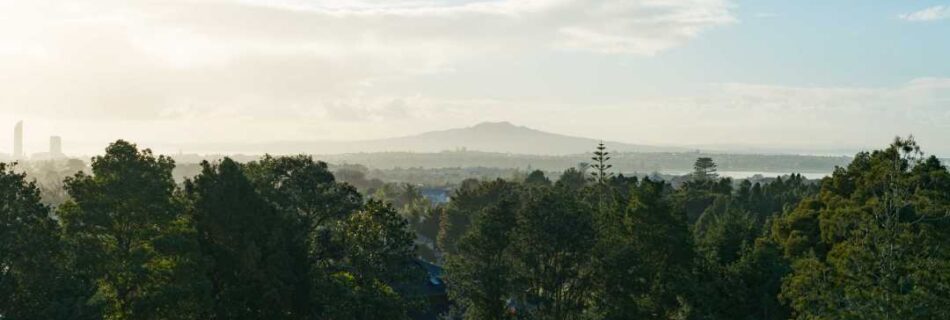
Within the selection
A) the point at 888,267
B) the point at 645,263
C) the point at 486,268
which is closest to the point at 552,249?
the point at 486,268

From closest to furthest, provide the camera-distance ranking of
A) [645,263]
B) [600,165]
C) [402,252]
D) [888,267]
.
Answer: [888,267]
[402,252]
[645,263]
[600,165]

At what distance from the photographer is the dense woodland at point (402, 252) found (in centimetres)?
1752

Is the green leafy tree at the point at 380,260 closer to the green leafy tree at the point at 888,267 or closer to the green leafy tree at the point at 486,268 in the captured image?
the green leafy tree at the point at 486,268

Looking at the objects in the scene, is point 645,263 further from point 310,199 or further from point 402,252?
point 310,199

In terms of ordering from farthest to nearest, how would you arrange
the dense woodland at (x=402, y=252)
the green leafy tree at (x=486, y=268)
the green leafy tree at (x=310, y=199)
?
the green leafy tree at (x=486, y=268) < the green leafy tree at (x=310, y=199) < the dense woodland at (x=402, y=252)

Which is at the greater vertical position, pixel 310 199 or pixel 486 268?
pixel 310 199

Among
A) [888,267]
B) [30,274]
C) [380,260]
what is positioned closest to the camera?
[30,274]

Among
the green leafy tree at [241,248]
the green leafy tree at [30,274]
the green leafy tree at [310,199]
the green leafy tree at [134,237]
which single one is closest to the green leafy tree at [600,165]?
the green leafy tree at [310,199]

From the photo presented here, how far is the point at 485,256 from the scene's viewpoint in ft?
78.5

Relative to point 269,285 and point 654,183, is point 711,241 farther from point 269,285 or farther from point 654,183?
point 269,285

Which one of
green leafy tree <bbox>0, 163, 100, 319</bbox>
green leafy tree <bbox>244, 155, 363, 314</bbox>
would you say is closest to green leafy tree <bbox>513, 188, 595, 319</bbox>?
green leafy tree <bbox>244, 155, 363, 314</bbox>

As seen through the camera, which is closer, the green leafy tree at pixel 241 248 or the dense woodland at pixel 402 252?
the dense woodland at pixel 402 252

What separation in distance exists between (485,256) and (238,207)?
7.65m

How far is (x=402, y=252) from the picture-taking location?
72.5 ft
